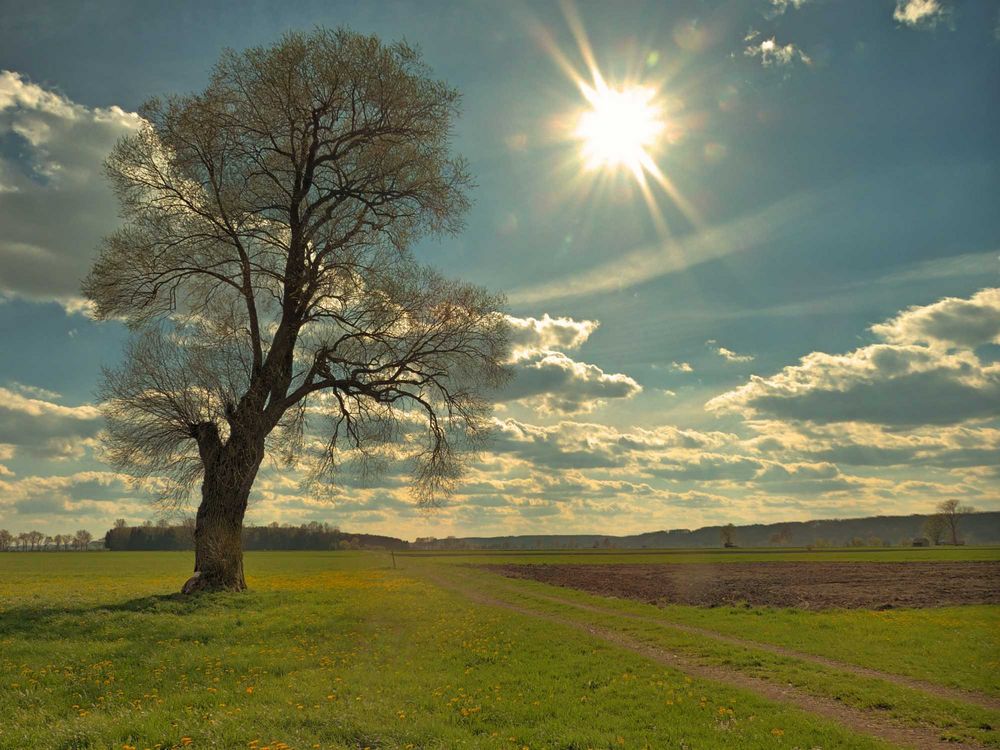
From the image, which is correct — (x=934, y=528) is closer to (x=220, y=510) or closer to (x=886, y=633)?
(x=886, y=633)

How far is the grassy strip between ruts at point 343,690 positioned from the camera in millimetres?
9461

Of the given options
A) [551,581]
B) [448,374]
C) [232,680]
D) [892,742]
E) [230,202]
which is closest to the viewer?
[892,742]

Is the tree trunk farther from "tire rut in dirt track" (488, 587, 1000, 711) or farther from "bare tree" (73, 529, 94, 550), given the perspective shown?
"bare tree" (73, 529, 94, 550)

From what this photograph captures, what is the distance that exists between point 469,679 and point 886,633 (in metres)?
15.8

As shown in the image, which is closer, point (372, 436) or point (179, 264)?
point (179, 264)

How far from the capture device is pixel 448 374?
2659 cm

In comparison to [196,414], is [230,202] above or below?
above

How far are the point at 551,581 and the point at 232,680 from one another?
37.3m

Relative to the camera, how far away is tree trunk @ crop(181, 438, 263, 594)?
957 inches

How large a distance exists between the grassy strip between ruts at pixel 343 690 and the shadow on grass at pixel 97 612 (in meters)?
0.11

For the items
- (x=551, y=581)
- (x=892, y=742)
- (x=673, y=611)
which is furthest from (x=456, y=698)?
(x=551, y=581)

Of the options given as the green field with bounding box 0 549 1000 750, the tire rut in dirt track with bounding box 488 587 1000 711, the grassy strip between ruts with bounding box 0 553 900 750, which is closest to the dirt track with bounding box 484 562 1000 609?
the tire rut in dirt track with bounding box 488 587 1000 711

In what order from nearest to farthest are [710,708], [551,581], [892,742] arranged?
[892,742] → [710,708] → [551,581]

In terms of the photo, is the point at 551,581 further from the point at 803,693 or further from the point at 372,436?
the point at 803,693
